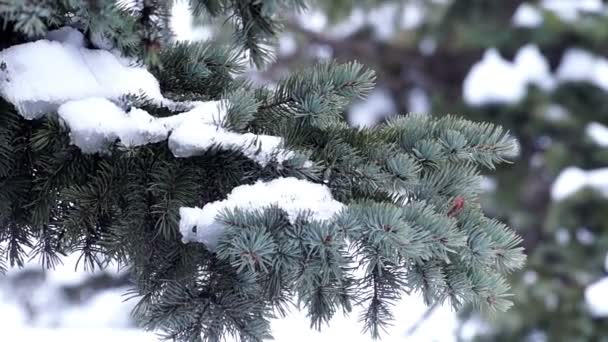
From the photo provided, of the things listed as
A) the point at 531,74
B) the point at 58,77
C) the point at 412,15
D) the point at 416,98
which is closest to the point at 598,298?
the point at 531,74

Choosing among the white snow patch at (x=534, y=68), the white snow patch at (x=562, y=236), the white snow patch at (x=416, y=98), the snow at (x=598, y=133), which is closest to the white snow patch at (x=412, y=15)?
the white snow patch at (x=416, y=98)

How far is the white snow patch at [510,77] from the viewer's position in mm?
4930

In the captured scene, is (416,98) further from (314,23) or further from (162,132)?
(162,132)

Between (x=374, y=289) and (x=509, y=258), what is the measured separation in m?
0.18

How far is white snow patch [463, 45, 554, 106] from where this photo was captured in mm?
4930

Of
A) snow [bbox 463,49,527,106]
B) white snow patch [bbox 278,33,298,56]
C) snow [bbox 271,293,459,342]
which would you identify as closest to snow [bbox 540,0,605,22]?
snow [bbox 463,49,527,106]

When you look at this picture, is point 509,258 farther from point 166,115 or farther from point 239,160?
point 166,115

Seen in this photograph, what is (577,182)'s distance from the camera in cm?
458

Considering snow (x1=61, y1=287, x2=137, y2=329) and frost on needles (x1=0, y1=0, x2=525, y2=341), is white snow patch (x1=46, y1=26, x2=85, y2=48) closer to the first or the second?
frost on needles (x1=0, y1=0, x2=525, y2=341)

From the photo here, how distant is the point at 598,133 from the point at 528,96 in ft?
1.76

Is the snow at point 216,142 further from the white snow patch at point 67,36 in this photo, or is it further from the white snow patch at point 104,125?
the white snow patch at point 67,36

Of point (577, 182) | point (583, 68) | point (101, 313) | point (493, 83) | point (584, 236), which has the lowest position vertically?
point (101, 313)

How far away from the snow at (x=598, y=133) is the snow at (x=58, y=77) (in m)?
4.22

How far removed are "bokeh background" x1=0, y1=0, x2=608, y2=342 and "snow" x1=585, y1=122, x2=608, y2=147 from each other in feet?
0.04
